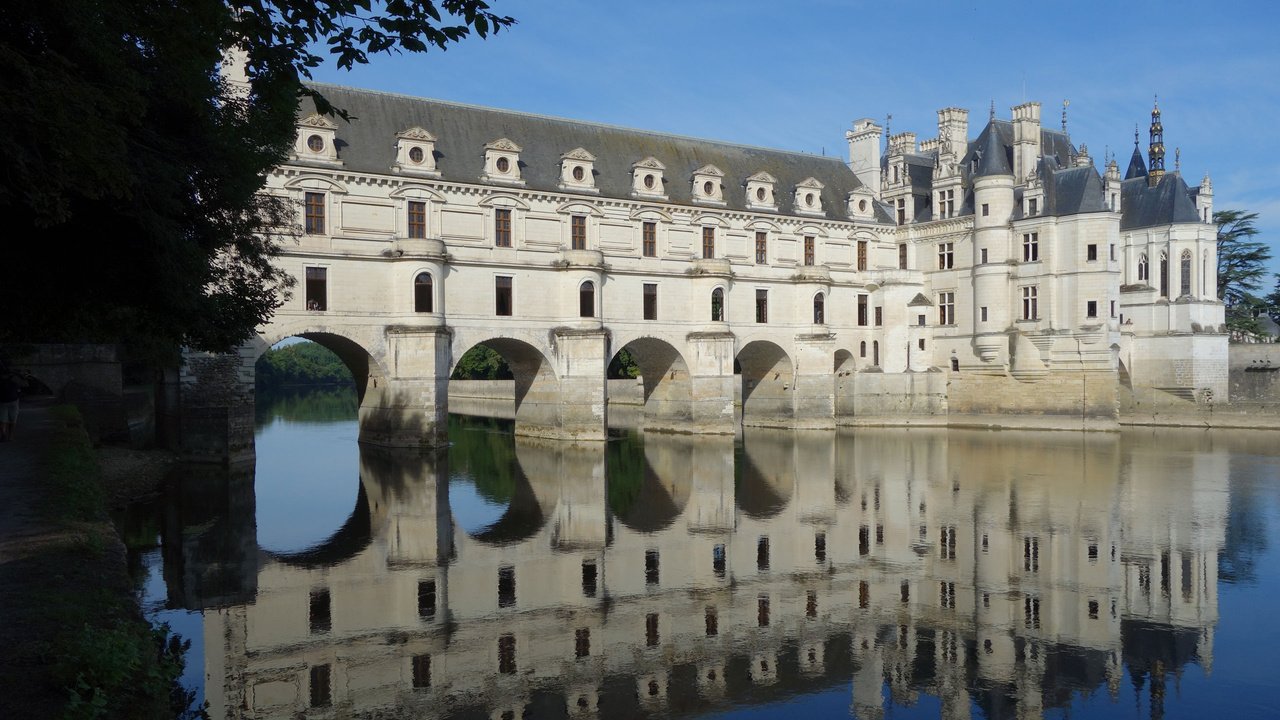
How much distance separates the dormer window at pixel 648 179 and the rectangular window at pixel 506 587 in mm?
22868

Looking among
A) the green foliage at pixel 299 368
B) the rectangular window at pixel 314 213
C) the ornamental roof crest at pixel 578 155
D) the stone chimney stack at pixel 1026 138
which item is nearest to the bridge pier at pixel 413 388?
the rectangular window at pixel 314 213

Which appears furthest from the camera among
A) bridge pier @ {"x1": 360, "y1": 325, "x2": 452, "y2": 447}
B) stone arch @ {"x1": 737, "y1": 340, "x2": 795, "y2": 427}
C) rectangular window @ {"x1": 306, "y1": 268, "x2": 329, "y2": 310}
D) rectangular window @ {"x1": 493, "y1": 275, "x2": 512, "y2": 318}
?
stone arch @ {"x1": 737, "y1": 340, "x2": 795, "y2": 427}

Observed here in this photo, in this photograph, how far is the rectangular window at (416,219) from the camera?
31.0m

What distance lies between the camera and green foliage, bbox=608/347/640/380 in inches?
2251

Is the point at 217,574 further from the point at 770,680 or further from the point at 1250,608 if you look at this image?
the point at 1250,608

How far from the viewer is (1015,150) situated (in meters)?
42.0

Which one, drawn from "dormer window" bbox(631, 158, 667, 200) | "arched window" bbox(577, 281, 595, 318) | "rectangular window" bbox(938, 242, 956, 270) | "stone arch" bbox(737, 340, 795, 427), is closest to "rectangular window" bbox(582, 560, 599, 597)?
"arched window" bbox(577, 281, 595, 318)

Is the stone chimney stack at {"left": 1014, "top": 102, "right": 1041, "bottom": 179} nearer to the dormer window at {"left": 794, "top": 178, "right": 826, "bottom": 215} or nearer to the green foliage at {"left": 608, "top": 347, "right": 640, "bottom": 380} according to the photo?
the dormer window at {"left": 794, "top": 178, "right": 826, "bottom": 215}

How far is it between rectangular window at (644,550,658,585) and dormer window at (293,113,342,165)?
750 inches

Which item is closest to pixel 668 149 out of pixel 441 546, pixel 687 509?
pixel 687 509

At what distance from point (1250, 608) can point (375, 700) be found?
1156cm

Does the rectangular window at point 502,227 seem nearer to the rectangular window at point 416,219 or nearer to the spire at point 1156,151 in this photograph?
the rectangular window at point 416,219

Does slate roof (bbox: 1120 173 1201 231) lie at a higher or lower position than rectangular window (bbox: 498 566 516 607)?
higher

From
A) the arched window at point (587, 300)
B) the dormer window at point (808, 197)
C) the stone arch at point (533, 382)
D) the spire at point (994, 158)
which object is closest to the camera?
the stone arch at point (533, 382)
